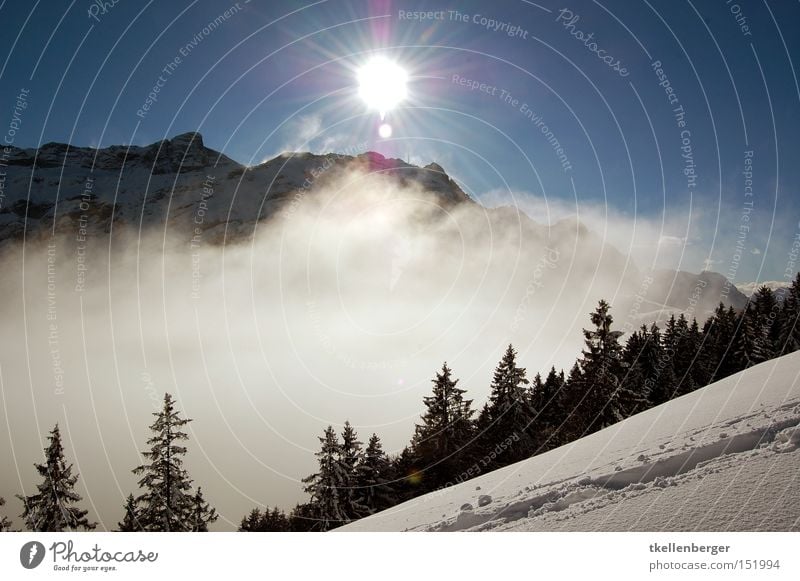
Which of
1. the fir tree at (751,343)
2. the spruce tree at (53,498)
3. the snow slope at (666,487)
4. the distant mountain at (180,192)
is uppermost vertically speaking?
the distant mountain at (180,192)

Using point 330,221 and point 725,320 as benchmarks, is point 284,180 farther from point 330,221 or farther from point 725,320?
point 725,320

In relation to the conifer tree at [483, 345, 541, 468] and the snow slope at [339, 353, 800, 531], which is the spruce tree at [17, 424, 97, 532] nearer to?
the snow slope at [339, 353, 800, 531]

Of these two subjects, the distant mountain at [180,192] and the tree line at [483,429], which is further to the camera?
the distant mountain at [180,192]

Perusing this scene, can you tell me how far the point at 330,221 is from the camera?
4033 inches

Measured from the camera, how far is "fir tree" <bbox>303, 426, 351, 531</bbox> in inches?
892

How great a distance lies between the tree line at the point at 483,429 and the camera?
1541cm

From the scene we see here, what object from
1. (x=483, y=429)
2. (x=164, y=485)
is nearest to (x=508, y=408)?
(x=483, y=429)

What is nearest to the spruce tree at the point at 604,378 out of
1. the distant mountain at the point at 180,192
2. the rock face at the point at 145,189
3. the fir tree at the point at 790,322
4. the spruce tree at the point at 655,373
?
the spruce tree at the point at 655,373

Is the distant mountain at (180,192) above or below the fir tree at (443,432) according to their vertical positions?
above

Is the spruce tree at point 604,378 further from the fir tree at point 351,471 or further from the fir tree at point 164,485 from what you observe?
the fir tree at point 164,485

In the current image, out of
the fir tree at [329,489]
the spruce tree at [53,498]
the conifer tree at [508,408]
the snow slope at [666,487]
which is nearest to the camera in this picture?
the snow slope at [666,487]

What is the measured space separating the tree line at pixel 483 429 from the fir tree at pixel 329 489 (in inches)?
2.8
